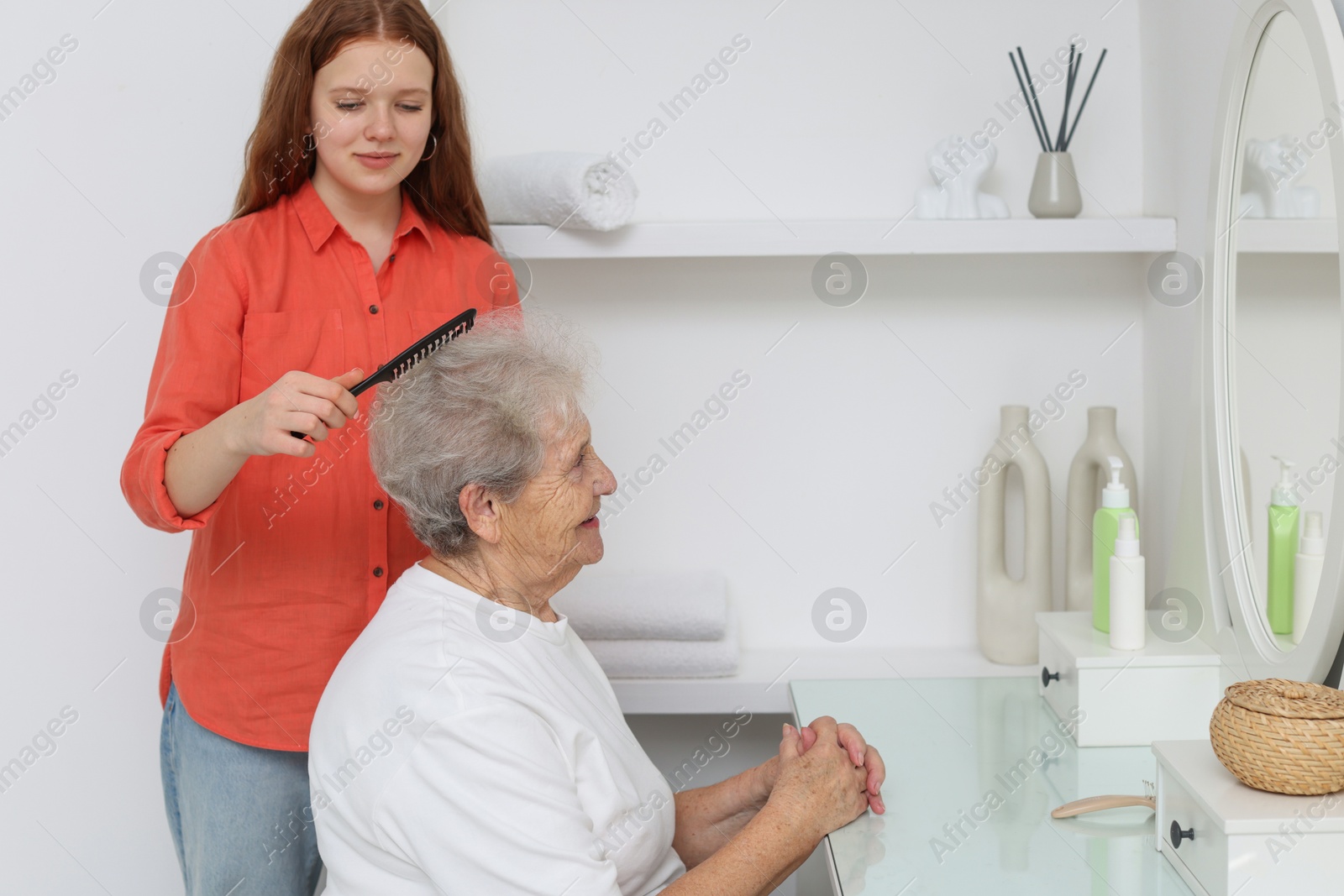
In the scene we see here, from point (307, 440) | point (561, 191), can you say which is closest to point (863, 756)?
point (307, 440)

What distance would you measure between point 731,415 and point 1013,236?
0.52 meters

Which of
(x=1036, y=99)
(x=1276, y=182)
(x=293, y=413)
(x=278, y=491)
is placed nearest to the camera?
(x=293, y=413)

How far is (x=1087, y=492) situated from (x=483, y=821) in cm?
113

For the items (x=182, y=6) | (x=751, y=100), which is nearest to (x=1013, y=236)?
(x=751, y=100)

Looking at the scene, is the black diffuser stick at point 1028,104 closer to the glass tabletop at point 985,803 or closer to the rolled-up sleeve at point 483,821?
the glass tabletop at point 985,803

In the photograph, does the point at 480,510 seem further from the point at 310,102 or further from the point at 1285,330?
the point at 1285,330

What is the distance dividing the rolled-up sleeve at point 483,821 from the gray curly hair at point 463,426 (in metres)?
0.22

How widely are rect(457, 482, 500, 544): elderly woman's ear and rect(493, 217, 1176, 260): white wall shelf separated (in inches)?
22.1

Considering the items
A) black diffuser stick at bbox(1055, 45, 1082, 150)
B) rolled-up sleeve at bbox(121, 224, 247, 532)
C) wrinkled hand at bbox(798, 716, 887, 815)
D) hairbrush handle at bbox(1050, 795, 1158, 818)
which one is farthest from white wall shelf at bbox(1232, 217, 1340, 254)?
rolled-up sleeve at bbox(121, 224, 247, 532)

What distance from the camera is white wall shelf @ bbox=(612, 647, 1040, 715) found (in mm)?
1635

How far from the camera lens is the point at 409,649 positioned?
100 cm

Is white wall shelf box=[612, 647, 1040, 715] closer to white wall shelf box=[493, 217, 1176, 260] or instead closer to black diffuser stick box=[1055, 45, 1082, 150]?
white wall shelf box=[493, 217, 1176, 260]

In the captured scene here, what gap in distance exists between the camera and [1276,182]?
1.14m

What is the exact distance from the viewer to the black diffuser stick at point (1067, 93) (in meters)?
1.62
